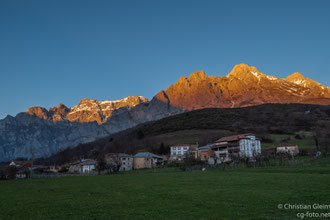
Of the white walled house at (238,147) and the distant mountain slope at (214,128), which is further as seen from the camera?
the distant mountain slope at (214,128)

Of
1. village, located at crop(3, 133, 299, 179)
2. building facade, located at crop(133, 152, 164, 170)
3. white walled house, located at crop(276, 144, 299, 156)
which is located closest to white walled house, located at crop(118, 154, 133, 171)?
village, located at crop(3, 133, 299, 179)

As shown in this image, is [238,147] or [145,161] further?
[145,161]

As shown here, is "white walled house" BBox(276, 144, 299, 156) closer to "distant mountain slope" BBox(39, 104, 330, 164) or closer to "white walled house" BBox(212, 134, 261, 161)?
"white walled house" BBox(212, 134, 261, 161)

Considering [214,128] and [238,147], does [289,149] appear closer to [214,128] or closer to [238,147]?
[238,147]

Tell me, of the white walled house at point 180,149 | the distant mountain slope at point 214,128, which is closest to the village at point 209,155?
the white walled house at point 180,149

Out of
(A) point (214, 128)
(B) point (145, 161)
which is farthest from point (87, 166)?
(A) point (214, 128)

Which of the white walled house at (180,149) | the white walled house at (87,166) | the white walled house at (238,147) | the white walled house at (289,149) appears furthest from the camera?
the white walled house at (180,149)

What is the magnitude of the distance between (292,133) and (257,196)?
117 m

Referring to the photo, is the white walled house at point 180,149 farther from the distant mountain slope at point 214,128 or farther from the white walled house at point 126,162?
the white walled house at point 126,162

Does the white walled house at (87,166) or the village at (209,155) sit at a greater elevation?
the village at (209,155)

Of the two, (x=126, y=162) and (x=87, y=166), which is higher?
(x=126, y=162)

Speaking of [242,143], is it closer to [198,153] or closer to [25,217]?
[198,153]

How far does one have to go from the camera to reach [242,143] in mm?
86438

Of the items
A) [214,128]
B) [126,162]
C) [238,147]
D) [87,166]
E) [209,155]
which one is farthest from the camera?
[214,128]
